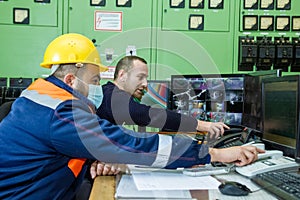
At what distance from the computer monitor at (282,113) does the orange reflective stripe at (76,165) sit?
0.74 m

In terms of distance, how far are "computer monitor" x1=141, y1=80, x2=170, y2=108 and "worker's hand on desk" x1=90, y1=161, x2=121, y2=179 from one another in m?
1.40

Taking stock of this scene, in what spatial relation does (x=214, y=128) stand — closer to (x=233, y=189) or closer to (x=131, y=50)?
(x=233, y=189)

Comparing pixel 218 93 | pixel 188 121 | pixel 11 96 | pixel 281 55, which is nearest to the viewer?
pixel 188 121

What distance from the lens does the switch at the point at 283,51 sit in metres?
3.17

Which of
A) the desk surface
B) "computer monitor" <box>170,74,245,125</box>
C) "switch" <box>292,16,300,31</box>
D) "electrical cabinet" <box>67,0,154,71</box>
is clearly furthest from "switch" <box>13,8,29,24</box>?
"switch" <box>292,16,300,31</box>

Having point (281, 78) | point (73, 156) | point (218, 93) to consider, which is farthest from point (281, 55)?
point (73, 156)

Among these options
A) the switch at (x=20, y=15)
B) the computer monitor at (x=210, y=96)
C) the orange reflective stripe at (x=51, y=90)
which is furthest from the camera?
the switch at (x=20, y=15)

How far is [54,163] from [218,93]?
1.53 metres

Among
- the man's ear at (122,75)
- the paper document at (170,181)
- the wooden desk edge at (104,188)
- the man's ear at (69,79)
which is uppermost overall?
the man's ear at (122,75)

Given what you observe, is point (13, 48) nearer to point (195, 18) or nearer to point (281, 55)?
point (195, 18)

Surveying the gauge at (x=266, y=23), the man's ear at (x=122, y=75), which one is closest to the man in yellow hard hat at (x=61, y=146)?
the man's ear at (x=122, y=75)

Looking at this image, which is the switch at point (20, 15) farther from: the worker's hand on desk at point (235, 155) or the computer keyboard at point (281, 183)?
the computer keyboard at point (281, 183)

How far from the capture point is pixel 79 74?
4.23ft

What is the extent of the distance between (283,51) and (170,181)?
245 centimetres
